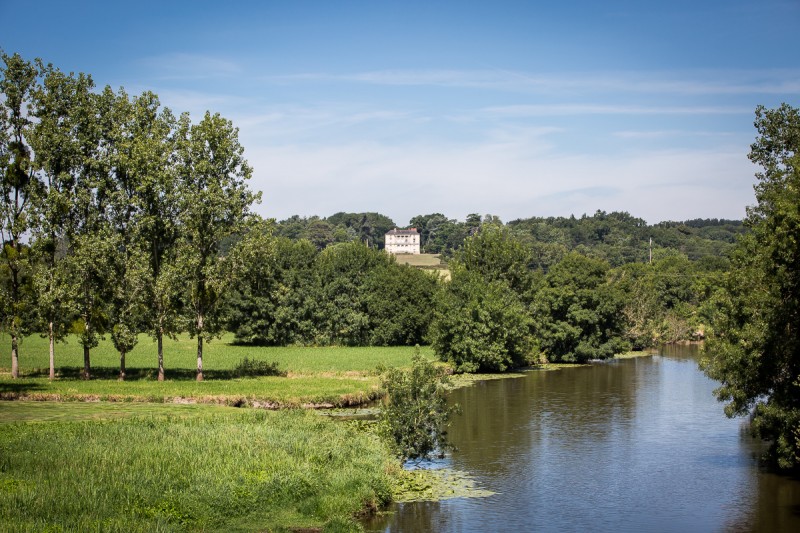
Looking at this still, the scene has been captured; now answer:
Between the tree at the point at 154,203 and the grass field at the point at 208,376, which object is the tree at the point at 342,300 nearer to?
the grass field at the point at 208,376

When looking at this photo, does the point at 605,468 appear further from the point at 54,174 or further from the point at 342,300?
the point at 342,300

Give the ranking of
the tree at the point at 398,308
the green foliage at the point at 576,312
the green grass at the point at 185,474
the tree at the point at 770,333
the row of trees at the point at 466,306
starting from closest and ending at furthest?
the green grass at the point at 185,474
the tree at the point at 770,333
the row of trees at the point at 466,306
the green foliage at the point at 576,312
the tree at the point at 398,308

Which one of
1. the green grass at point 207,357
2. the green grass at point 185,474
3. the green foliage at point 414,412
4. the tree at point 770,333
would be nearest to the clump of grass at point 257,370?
the green grass at point 207,357

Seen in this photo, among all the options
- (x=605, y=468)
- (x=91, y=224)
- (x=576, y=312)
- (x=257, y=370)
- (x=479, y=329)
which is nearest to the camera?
(x=605, y=468)

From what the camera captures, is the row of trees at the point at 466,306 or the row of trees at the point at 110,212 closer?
the row of trees at the point at 110,212

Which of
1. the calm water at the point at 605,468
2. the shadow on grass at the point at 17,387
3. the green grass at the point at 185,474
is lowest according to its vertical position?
the calm water at the point at 605,468

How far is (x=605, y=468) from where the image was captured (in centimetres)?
3562

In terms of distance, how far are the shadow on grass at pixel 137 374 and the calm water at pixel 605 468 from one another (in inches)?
759

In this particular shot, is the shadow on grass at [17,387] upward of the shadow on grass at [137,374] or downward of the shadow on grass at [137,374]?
upward

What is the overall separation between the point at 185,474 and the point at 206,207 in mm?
32560

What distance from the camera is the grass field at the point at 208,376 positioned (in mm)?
49000

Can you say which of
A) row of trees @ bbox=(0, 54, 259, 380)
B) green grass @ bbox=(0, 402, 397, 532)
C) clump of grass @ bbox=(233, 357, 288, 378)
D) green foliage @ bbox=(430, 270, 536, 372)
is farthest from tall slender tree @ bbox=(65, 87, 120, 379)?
green foliage @ bbox=(430, 270, 536, 372)

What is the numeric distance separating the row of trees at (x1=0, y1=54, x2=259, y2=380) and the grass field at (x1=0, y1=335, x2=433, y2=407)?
3.54 metres

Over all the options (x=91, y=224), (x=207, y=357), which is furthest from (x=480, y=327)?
(x=91, y=224)
